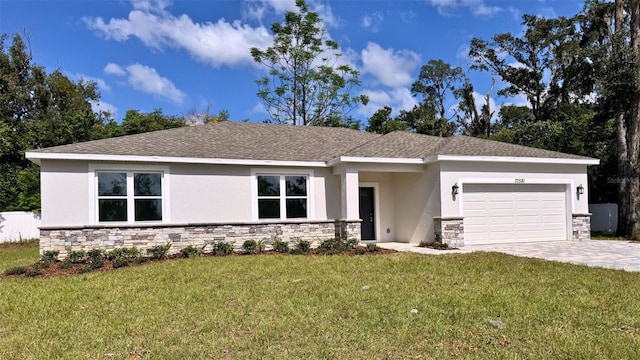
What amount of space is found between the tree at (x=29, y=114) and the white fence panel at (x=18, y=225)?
4.88 ft

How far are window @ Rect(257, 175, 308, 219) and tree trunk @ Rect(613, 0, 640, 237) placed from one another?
12.8 m

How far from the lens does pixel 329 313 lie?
A: 5.88m

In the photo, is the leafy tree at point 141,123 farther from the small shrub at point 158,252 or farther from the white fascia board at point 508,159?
the white fascia board at point 508,159

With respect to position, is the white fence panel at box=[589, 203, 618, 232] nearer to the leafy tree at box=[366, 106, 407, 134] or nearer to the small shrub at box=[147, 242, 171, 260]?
the leafy tree at box=[366, 106, 407, 134]

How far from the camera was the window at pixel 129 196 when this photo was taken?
39.4 feet

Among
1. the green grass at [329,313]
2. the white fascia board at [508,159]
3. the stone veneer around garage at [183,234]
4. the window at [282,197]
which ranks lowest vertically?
the green grass at [329,313]

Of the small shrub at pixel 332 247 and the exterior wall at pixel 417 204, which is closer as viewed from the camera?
the small shrub at pixel 332 247

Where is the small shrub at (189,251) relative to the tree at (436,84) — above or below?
below

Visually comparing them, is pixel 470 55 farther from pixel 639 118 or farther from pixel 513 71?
pixel 639 118

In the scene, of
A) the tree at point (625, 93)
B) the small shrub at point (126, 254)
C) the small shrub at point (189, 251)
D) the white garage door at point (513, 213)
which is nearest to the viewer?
the small shrub at point (126, 254)

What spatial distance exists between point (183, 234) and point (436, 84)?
3231 cm

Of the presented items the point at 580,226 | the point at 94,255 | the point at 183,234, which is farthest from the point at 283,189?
the point at 580,226

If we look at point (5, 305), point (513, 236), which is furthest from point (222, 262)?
point (513, 236)

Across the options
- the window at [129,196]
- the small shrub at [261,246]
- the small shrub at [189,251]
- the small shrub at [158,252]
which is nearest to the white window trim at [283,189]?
the small shrub at [261,246]
